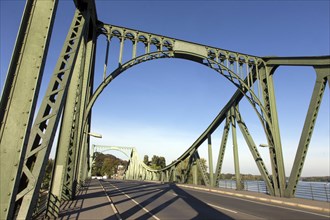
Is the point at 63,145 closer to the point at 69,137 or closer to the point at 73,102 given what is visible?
the point at 69,137

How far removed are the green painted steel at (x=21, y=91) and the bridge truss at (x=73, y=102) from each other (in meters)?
0.01

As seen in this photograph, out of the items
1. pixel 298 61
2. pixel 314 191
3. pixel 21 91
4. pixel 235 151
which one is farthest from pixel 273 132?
pixel 21 91

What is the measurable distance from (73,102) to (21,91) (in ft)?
23.3

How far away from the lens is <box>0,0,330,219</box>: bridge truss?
3.69m

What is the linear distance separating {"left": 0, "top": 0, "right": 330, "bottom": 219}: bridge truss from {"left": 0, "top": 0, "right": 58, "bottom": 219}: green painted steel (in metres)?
0.01

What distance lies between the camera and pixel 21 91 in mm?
3770

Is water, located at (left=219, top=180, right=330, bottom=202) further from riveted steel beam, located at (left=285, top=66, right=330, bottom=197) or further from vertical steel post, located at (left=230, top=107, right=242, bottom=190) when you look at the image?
vertical steel post, located at (left=230, top=107, right=242, bottom=190)

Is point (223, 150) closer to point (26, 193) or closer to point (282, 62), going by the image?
point (282, 62)

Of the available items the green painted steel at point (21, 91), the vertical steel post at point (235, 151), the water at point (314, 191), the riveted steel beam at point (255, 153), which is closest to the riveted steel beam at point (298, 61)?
the riveted steel beam at point (255, 153)

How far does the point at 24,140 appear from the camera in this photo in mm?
3615

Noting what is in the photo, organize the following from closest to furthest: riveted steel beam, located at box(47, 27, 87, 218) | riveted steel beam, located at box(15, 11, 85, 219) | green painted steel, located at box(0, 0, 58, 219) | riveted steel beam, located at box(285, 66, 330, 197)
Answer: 1. green painted steel, located at box(0, 0, 58, 219)
2. riveted steel beam, located at box(15, 11, 85, 219)
3. riveted steel beam, located at box(47, 27, 87, 218)
4. riveted steel beam, located at box(285, 66, 330, 197)

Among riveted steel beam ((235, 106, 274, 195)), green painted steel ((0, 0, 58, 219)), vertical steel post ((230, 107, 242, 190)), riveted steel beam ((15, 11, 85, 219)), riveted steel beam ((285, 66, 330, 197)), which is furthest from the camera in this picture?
vertical steel post ((230, 107, 242, 190))

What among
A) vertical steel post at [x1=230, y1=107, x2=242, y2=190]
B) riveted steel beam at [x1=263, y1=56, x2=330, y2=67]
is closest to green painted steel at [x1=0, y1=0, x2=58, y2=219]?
riveted steel beam at [x1=263, y1=56, x2=330, y2=67]

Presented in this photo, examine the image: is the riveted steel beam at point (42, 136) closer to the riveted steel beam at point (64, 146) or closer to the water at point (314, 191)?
the riveted steel beam at point (64, 146)
